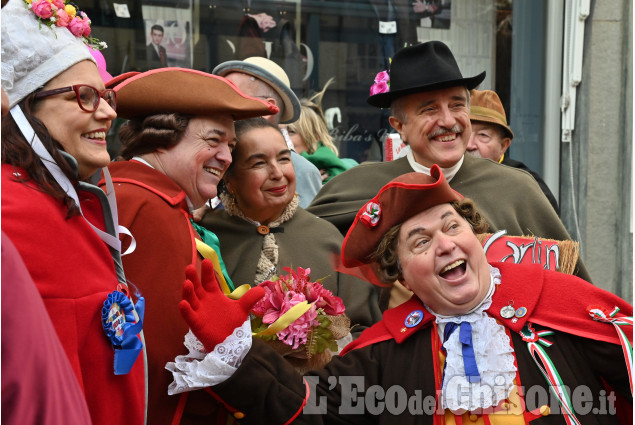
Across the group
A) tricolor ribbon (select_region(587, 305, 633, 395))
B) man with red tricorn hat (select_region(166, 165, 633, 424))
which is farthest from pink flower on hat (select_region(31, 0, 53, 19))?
tricolor ribbon (select_region(587, 305, 633, 395))

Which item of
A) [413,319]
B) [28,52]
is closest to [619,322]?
[413,319]

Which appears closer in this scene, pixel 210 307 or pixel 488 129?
pixel 210 307

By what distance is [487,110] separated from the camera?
18.1ft

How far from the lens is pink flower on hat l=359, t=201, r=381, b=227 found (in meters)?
3.28

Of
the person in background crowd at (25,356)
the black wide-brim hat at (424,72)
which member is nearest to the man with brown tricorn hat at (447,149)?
the black wide-brim hat at (424,72)

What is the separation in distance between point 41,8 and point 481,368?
2.02 metres

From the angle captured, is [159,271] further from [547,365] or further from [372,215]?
[547,365]

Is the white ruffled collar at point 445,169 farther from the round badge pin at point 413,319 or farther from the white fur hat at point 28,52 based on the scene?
the white fur hat at point 28,52

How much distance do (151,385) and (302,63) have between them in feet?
17.0

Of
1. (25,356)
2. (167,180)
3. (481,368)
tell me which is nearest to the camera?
(25,356)

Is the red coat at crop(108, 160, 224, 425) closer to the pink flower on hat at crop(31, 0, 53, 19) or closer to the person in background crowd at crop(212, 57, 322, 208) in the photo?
the pink flower on hat at crop(31, 0, 53, 19)

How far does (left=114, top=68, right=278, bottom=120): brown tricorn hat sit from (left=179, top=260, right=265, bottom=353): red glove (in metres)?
0.79

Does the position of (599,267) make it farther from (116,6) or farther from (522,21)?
(116,6)

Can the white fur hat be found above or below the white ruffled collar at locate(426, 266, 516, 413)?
above
